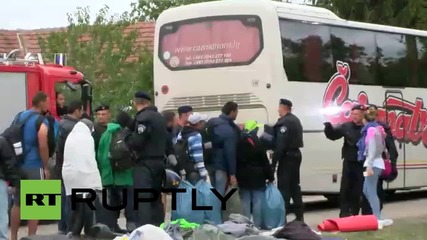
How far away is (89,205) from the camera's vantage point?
1284cm

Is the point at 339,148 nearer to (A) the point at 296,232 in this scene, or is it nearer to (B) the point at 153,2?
(A) the point at 296,232

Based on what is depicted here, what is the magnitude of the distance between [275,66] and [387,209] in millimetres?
4061

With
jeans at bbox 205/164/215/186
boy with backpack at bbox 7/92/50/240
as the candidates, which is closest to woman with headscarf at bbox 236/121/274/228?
jeans at bbox 205/164/215/186

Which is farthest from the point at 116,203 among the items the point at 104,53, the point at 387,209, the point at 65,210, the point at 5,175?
the point at 104,53

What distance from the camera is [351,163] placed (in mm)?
15289

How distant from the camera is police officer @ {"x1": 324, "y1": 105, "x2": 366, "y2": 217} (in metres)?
15.2

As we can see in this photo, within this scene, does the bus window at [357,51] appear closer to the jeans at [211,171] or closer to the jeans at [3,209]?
the jeans at [211,171]

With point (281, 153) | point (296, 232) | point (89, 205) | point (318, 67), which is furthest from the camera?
point (318, 67)

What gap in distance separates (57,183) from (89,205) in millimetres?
513

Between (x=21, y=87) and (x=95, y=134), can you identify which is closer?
(x=95, y=134)

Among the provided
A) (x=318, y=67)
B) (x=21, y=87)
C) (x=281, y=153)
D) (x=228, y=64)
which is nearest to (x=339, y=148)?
(x=318, y=67)

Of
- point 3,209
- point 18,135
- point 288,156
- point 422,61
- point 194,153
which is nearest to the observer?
point 3,209

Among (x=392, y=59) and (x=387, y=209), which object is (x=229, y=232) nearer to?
(x=387, y=209)

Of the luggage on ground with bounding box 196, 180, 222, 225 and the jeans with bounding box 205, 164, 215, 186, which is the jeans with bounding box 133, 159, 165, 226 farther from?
the jeans with bounding box 205, 164, 215, 186
